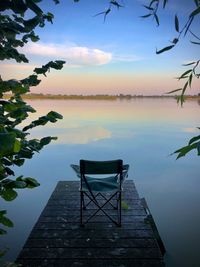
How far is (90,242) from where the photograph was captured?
11.0ft

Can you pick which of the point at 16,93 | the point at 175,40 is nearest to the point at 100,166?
the point at 16,93

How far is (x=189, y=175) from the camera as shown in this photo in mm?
9492

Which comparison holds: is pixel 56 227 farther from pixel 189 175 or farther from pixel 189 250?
pixel 189 175

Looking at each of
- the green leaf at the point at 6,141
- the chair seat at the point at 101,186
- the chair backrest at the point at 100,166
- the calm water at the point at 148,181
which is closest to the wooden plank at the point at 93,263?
the chair seat at the point at 101,186

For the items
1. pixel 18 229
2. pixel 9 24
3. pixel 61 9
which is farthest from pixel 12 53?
pixel 18 229

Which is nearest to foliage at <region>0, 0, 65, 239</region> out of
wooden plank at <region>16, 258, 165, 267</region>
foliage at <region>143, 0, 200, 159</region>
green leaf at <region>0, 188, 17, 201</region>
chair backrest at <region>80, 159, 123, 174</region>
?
green leaf at <region>0, 188, 17, 201</region>

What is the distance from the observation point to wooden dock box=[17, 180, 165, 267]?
2.96 metres

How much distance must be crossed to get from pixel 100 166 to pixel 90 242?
92 centimetres

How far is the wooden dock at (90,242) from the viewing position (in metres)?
2.96

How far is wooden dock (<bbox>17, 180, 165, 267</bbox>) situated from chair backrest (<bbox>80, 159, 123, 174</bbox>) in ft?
2.51

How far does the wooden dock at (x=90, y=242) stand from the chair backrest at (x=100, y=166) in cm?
77

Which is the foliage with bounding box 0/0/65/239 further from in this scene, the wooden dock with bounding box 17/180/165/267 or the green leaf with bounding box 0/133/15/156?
the wooden dock with bounding box 17/180/165/267

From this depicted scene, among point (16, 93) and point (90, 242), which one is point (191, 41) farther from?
point (90, 242)

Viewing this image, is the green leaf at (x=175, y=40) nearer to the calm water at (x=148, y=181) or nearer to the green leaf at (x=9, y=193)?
the calm water at (x=148, y=181)
